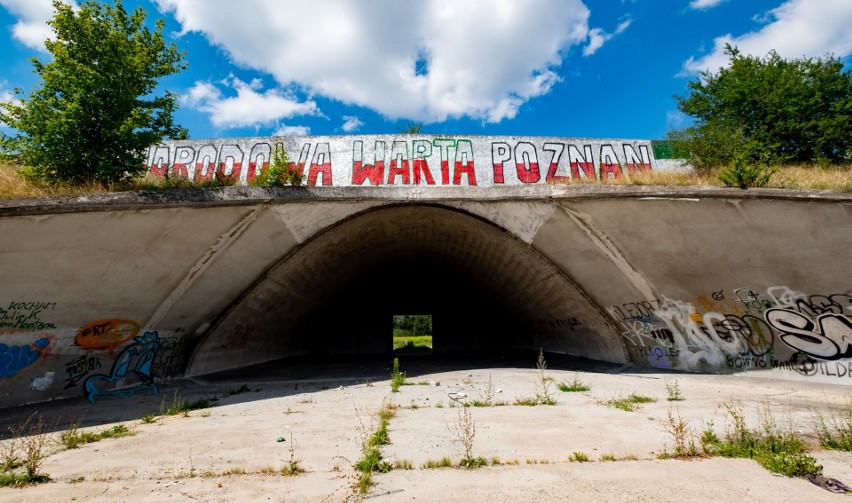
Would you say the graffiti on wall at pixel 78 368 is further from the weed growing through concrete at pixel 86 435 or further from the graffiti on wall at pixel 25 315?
the weed growing through concrete at pixel 86 435

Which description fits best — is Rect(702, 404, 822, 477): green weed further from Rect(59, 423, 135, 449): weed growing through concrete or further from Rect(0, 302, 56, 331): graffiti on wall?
Rect(0, 302, 56, 331): graffiti on wall

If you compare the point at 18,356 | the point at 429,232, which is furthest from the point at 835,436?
the point at 18,356

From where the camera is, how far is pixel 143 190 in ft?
29.8

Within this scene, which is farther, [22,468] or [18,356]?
[18,356]

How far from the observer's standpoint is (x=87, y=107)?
9.98 m

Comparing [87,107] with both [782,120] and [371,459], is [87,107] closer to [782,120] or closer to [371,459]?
[371,459]

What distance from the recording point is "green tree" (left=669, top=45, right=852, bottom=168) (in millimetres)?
12555

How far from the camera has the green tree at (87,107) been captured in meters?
9.63

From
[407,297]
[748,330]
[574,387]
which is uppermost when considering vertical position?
[407,297]

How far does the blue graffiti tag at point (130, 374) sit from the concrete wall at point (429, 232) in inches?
1.8

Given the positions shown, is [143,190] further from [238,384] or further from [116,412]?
[238,384]

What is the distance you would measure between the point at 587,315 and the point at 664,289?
333 centimetres

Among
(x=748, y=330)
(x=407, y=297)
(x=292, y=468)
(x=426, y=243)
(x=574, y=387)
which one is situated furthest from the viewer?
(x=407, y=297)

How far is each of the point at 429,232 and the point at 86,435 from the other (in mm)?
11086
